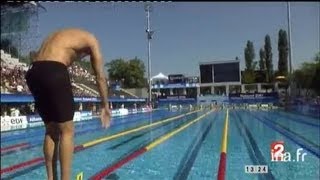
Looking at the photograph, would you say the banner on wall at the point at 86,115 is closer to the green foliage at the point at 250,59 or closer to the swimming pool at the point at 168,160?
the swimming pool at the point at 168,160

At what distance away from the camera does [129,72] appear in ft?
205

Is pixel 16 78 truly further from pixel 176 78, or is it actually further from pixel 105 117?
pixel 105 117

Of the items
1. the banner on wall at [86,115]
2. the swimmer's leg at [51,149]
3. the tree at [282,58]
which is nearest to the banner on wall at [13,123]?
the banner on wall at [86,115]

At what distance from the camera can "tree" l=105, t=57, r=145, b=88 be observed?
60375 mm

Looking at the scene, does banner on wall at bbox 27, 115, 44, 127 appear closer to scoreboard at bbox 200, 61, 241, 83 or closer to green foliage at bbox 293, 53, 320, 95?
scoreboard at bbox 200, 61, 241, 83

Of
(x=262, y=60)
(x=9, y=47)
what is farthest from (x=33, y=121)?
(x=262, y=60)

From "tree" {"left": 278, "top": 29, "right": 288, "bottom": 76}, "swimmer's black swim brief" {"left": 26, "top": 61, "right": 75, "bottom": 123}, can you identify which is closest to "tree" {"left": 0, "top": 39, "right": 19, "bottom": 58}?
"tree" {"left": 278, "top": 29, "right": 288, "bottom": 76}

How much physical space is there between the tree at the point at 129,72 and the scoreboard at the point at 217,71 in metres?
25.1

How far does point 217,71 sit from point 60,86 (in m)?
28.6

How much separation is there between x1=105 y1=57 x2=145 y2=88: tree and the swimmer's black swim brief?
180 feet

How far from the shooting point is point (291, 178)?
643cm

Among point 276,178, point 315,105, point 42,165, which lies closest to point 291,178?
point 276,178

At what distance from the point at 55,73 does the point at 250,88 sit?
48.3 meters

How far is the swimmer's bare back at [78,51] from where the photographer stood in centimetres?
316
